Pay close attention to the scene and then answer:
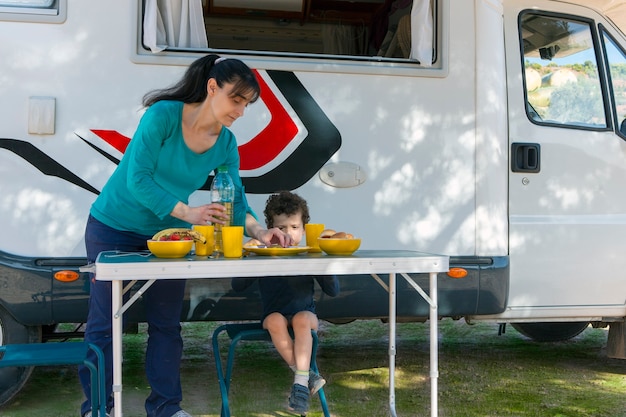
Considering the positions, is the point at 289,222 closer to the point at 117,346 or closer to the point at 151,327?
the point at 151,327

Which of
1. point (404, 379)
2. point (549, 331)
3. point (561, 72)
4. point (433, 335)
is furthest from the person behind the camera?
point (549, 331)

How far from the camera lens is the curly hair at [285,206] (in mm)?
3646

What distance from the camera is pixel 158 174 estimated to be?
3.20m

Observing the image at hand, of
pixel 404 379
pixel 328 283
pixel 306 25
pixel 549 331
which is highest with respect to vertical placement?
pixel 306 25

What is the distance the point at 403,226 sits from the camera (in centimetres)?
416

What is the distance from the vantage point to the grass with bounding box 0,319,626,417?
13.6 ft

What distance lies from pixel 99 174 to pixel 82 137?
0.20 meters

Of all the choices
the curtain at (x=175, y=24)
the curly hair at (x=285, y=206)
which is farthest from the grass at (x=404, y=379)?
the curtain at (x=175, y=24)

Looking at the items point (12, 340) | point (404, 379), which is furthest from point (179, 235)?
point (404, 379)

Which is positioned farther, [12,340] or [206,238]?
[12,340]

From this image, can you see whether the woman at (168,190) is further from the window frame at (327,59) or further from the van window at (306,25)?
the van window at (306,25)

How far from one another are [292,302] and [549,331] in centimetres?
275

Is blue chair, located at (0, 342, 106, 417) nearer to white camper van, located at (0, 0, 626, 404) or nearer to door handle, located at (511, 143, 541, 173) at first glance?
white camper van, located at (0, 0, 626, 404)

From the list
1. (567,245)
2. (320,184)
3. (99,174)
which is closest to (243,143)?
(320,184)
